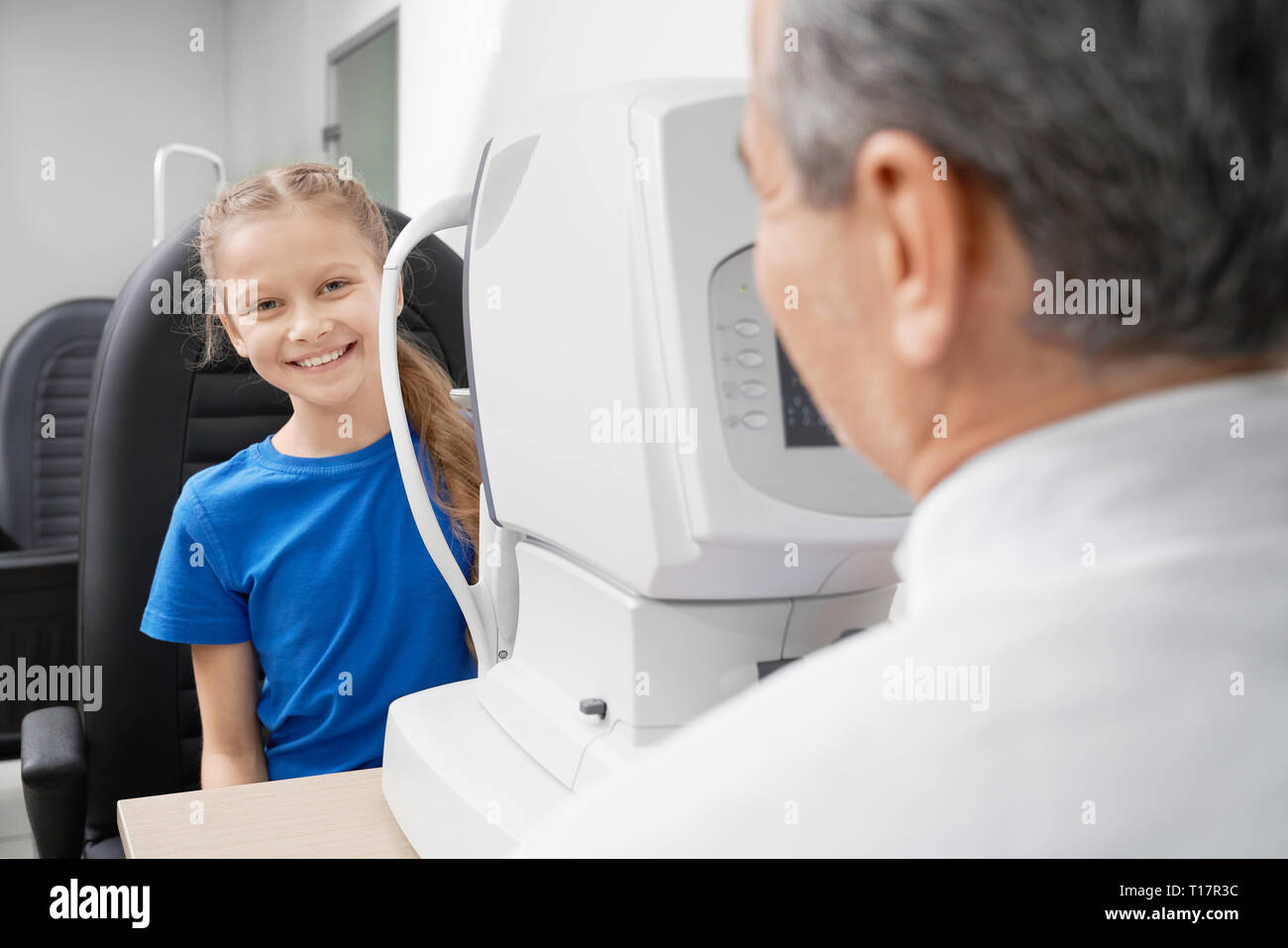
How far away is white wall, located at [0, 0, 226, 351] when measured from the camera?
12.9 ft

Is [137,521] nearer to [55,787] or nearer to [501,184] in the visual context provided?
[55,787]

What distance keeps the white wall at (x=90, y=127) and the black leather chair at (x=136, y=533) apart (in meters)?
3.10

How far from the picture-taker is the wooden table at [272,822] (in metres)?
0.75

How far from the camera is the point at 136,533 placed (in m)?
1.29

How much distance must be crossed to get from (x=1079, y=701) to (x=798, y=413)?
340 mm

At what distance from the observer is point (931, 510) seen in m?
0.34

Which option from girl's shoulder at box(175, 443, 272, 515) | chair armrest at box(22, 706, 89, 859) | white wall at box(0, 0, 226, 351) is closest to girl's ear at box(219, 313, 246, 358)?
girl's shoulder at box(175, 443, 272, 515)

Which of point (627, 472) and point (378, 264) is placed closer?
point (627, 472)

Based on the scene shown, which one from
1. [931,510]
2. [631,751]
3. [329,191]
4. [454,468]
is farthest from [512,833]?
[329,191]

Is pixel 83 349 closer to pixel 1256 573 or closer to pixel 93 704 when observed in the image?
pixel 93 704

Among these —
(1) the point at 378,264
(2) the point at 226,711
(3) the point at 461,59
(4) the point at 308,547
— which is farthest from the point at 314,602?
(3) the point at 461,59

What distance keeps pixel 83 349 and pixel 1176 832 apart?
11.0 ft

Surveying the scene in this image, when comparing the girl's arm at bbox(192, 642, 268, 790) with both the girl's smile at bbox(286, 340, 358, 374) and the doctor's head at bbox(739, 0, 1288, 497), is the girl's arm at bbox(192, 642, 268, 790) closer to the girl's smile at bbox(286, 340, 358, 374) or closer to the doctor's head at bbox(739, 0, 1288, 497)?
the girl's smile at bbox(286, 340, 358, 374)

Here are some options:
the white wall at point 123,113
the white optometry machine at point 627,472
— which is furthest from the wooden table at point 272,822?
the white wall at point 123,113
